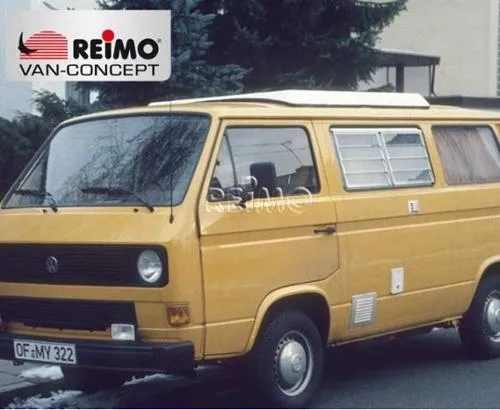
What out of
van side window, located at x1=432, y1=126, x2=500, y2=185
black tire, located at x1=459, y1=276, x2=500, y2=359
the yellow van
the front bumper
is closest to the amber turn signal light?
the yellow van

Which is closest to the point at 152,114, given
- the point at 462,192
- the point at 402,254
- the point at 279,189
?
the point at 279,189

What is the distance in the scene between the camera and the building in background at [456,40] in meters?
30.1

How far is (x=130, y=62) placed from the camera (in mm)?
14461

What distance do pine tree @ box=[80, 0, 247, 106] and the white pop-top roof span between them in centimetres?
444

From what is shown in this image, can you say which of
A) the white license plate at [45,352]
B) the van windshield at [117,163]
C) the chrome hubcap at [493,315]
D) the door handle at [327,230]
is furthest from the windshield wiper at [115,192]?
the chrome hubcap at [493,315]

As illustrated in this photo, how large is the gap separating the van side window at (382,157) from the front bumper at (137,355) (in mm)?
2156

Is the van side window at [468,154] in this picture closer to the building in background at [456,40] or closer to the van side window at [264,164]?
the van side window at [264,164]

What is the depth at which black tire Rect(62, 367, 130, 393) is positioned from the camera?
29.4 ft

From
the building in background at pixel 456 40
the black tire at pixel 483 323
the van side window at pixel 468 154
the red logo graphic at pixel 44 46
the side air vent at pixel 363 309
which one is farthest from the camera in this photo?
the building in background at pixel 456 40

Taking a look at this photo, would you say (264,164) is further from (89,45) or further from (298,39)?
(298,39)

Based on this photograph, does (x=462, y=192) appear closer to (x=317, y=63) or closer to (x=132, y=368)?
(x=132, y=368)

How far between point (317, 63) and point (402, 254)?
22.3 ft

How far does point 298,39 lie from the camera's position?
15.2m

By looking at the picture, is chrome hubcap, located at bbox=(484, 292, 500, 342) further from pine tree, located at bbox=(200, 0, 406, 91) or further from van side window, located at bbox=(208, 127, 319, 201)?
pine tree, located at bbox=(200, 0, 406, 91)
